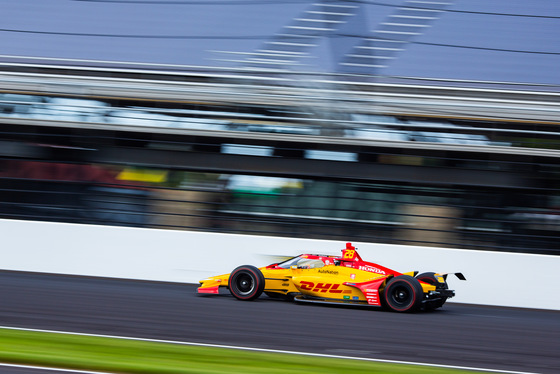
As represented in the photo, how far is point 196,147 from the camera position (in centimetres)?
1236

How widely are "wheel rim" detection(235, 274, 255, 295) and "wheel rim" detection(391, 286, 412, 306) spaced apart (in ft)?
6.90

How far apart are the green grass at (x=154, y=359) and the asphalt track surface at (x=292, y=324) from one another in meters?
0.37

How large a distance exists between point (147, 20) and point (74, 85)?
2761 mm

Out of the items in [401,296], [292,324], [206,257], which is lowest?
[292,324]

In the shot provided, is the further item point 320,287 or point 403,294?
point 320,287

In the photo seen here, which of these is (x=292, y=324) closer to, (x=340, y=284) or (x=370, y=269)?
(x=340, y=284)

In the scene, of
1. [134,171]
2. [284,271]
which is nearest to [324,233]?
→ [284,271]

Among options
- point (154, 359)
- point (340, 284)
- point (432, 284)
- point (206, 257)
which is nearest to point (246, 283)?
point (340, 284)

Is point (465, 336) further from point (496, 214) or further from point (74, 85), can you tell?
point (74, 85)

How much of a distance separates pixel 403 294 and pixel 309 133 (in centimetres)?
437

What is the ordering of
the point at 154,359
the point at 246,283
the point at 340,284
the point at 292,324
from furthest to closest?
the point at 246,283, the point at 340,284, the point at 292,324, the point at 154,359

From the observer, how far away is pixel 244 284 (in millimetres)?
9406

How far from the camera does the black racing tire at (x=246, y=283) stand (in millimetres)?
9242

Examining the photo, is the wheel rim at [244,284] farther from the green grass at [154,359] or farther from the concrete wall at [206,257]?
the green grass at [154,359]
